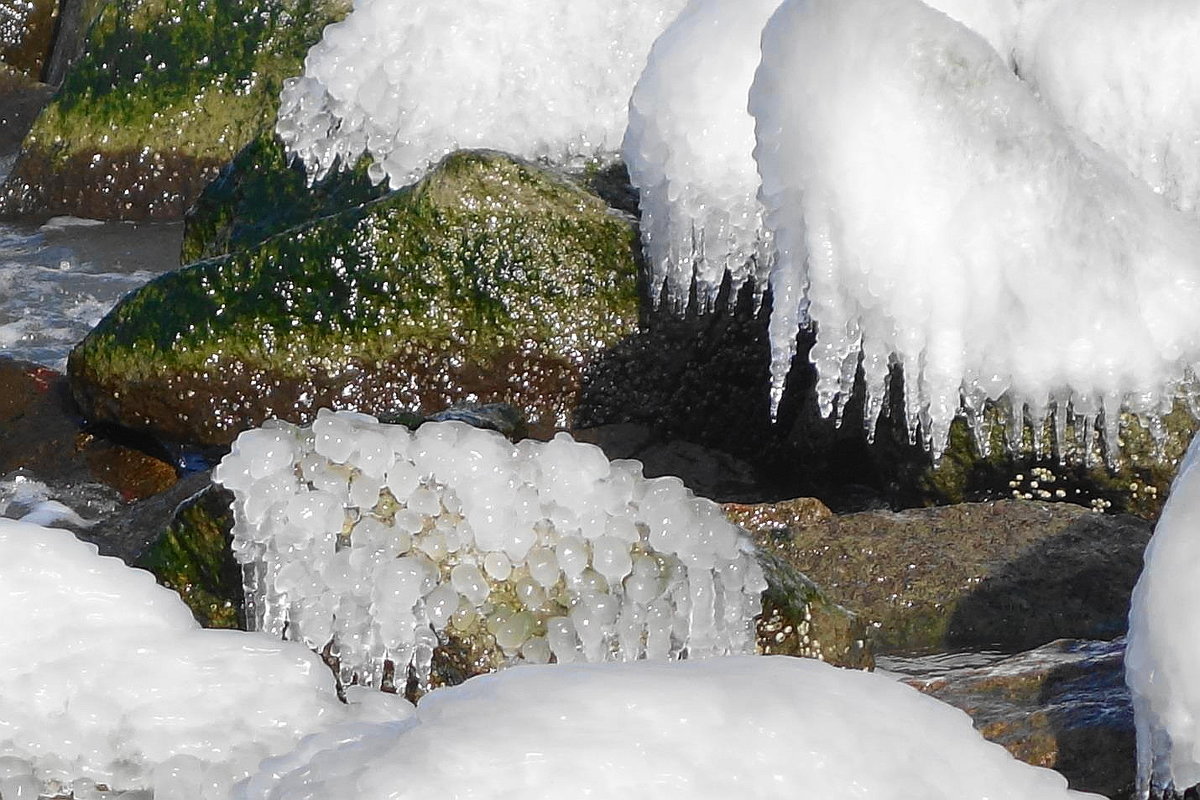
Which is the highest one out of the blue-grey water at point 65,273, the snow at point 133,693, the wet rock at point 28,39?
the wet rock at point 28,39

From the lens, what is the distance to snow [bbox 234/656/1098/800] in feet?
7.61

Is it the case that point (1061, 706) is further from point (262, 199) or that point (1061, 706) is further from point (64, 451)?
point (262, 199)

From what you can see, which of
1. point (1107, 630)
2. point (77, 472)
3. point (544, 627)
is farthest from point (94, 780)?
point (77, 472)

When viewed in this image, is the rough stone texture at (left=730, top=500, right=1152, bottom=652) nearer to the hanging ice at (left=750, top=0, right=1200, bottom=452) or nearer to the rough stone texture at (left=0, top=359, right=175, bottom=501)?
the hanging ice at (left=750, top=0, right=1200, bottom=452)

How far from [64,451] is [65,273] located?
8.19 ft

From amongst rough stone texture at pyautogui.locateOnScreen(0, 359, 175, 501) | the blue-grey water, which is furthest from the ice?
rough stone texture at pyautogui.locateOnScreen(0, 359, 175, 501)

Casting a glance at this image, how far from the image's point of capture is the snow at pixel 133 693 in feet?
10.1

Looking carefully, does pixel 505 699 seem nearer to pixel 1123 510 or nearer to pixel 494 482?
pixel 494 482

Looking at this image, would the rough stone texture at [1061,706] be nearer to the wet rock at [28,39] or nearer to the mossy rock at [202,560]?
the mossy rock at [202,560]

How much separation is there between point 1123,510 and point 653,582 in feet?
5.97

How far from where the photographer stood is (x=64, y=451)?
5.82m

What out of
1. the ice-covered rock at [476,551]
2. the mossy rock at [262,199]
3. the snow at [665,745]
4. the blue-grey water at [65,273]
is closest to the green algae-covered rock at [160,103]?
the blue-grey water at [65,273]

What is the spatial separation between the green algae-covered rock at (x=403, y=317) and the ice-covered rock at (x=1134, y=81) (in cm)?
178

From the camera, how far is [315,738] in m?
2.60
